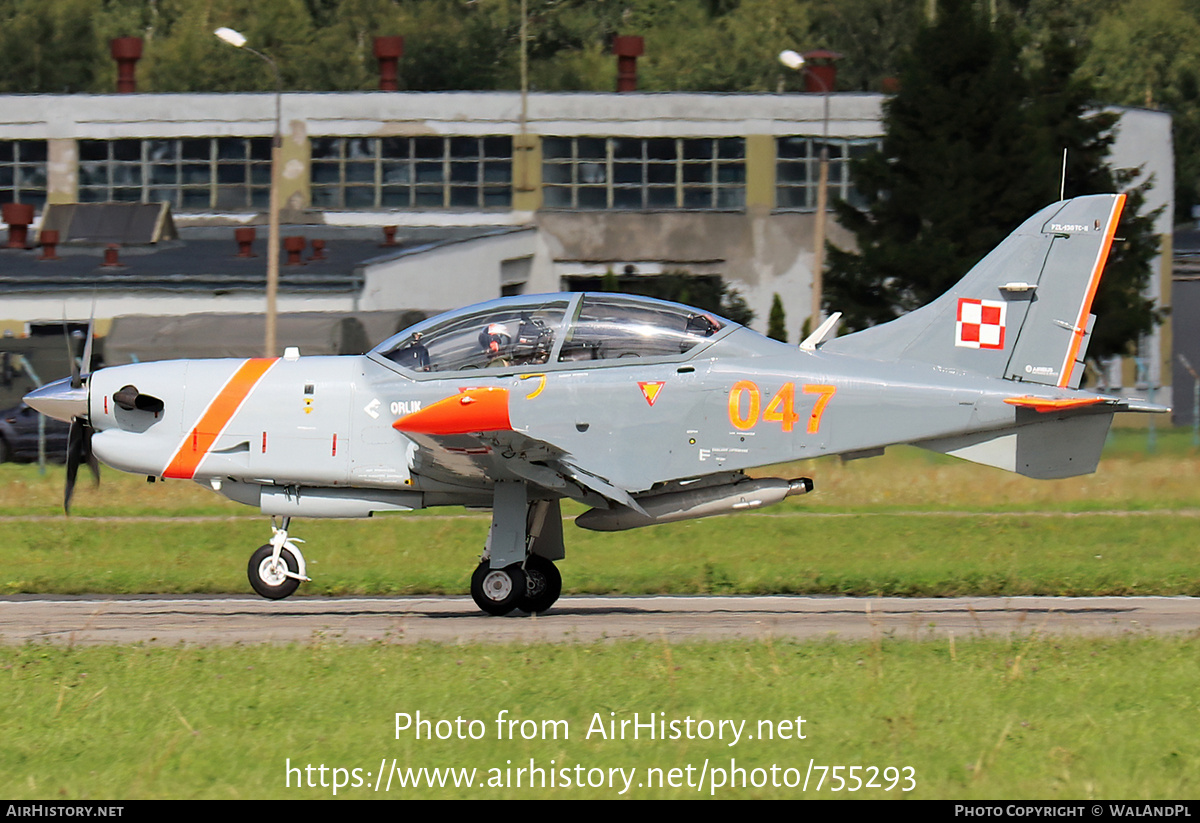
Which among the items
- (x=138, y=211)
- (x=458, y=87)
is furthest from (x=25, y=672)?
(x=458, y=87)

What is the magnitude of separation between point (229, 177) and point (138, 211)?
179 inches

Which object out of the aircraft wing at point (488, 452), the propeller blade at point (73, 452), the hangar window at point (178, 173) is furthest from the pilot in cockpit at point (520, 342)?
the hangar window at point (178, 173)

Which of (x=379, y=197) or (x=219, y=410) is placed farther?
(x=379, y=197)

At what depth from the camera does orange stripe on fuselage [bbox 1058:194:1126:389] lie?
44.2 feet

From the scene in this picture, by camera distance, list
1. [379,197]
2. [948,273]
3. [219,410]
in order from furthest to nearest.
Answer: [379,197] < [948,273] < [219,410]

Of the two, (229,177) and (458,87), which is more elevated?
(458,87)

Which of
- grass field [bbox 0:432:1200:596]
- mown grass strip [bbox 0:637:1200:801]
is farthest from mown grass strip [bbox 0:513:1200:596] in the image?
mown grass strip [bbox 0:637:1200:801]

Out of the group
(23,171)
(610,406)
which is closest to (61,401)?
(610,406)

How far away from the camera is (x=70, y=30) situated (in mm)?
81375

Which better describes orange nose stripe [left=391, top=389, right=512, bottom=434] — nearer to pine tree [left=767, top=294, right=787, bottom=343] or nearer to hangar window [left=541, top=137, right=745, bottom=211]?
pine tree [left=767, top=294, right=787, bottom=343]

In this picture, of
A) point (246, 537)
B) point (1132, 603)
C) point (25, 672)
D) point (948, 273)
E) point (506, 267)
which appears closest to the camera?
point (25, 672)

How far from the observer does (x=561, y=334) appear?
42.5 ft

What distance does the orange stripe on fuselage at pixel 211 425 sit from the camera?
1340 cm

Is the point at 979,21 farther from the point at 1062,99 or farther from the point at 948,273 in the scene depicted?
the point at 948,273
